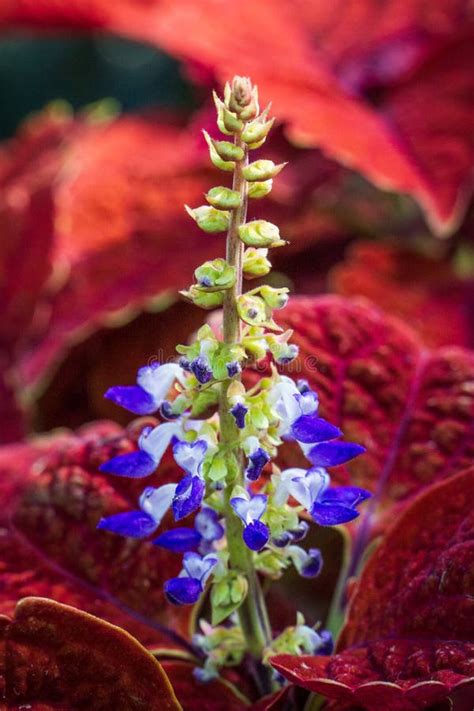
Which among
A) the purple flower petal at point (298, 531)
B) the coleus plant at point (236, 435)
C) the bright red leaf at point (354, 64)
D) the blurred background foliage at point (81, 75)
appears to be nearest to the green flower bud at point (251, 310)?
the coleus plant at point (236, 435)

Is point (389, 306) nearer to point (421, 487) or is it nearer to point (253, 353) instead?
point (421, 487)

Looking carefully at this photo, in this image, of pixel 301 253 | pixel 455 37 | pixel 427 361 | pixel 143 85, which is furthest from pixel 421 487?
pixel 143 85

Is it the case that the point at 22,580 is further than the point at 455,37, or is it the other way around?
the point at 455,37

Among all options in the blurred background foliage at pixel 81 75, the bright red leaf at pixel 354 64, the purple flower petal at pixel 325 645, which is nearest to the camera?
the purple flower petal at pixel 325 645

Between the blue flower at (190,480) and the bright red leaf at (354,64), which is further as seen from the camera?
the bright red leaf at (354,64)

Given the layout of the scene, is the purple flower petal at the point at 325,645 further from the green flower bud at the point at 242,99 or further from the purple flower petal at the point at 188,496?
the green flower bud at the point at 242,99

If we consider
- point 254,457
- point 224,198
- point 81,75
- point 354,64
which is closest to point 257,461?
point 254,457

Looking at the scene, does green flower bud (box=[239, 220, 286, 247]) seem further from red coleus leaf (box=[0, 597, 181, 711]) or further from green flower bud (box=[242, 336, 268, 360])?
red coleus leaf (box=[0, 597, 181, 711])

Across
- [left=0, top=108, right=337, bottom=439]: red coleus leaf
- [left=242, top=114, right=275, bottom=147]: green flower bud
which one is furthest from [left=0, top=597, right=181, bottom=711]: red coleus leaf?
[left=0, top=108, right=337, bottom=439]: red coleus leaf
